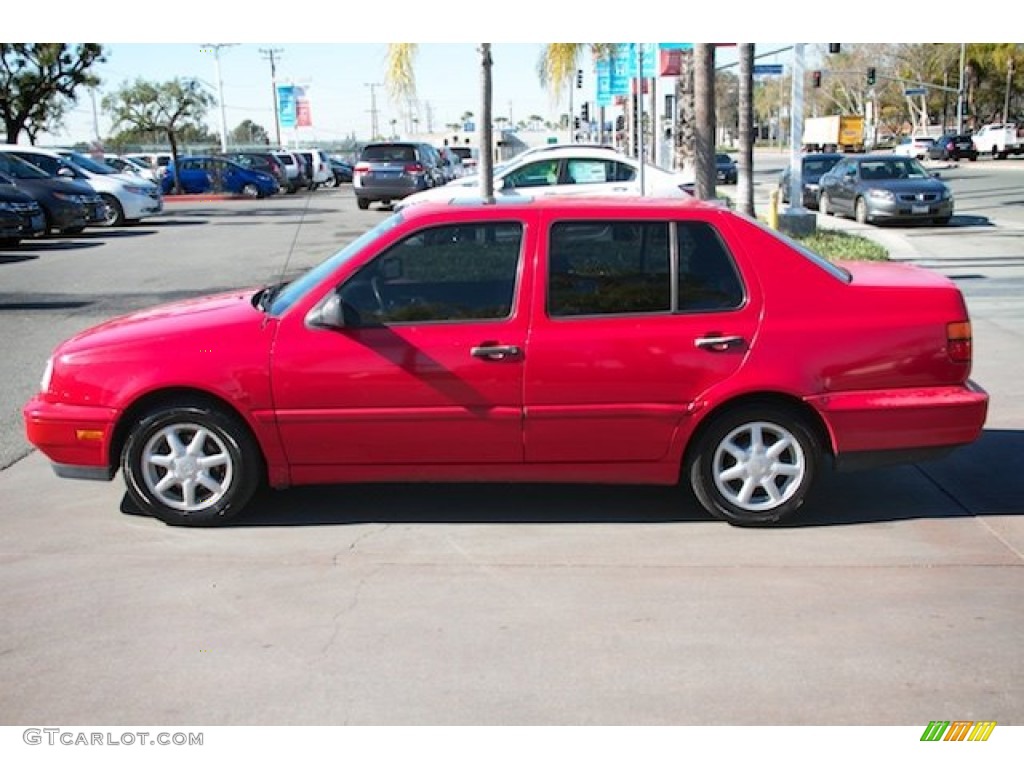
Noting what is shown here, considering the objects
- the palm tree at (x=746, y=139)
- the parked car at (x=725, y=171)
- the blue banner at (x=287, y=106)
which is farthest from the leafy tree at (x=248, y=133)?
the palm tree at (x=746, y=139)

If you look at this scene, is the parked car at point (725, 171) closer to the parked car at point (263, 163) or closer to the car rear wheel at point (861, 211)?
the parked car at point (263, 163)

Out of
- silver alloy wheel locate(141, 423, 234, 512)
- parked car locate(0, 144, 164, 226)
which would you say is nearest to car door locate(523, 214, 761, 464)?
silver alloy wheel locate(141, 423, 234, 512)

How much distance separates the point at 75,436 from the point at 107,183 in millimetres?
22697

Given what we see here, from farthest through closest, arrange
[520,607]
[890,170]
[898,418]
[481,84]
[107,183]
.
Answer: [107,183], [890,170], [481,84], [898,418], [520,607]

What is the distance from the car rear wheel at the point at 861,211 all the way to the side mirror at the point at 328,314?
18844 millimetres

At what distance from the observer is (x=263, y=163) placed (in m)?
42.0

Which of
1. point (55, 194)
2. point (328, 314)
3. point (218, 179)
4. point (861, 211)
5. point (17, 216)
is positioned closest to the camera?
point (328, 314)

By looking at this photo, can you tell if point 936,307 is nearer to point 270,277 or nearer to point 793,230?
point 270,277

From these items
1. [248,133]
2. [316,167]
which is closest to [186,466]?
[316,167]

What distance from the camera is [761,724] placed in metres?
3.55

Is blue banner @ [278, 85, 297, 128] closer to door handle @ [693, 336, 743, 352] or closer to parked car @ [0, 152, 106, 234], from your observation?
parked car @ [0, 152, 106, 234]

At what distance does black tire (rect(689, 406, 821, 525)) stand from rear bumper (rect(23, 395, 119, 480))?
2.90 metres

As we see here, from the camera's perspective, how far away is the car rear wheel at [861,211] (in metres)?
22.1

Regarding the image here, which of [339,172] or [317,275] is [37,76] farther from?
[317,275]
